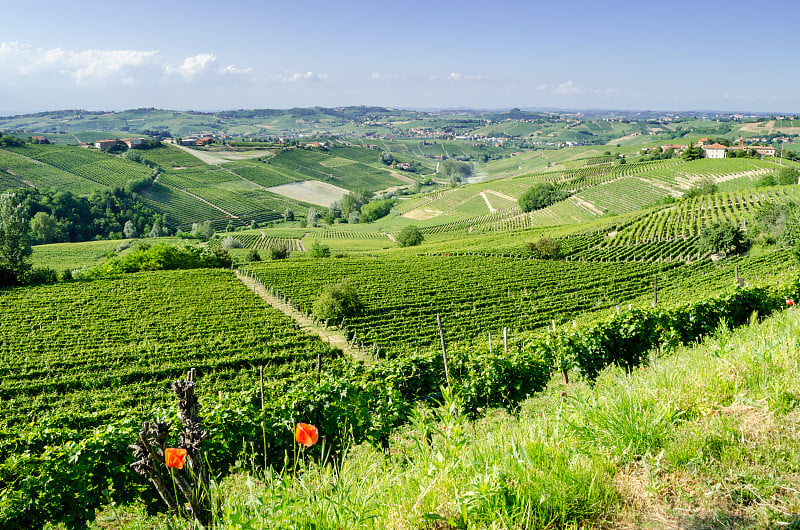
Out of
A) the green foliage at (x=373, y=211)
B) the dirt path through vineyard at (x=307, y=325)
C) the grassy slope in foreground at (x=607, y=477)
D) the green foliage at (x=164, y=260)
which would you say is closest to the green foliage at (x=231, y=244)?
the green foliage at (x=164, y=260)

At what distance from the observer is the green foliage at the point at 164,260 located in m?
49.9

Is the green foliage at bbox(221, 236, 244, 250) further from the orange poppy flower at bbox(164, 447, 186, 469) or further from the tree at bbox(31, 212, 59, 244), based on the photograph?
the orange poppy flower at bbox(164, 447, 186, 469)

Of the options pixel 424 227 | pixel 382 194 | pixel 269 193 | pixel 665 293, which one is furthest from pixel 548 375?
pixel 382 194

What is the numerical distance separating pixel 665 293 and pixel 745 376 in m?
34.0

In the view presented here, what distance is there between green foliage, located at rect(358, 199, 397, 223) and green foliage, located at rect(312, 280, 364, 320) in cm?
10312

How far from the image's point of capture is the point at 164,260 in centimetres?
5141

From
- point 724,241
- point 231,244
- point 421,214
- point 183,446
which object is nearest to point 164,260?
point 231,244

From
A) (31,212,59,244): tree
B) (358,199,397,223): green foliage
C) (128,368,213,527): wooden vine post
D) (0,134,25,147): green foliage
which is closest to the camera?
(128,368,213,527): wooden vine post

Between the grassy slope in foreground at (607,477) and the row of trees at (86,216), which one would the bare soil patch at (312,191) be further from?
the grassy slope in foreground at (607,477)

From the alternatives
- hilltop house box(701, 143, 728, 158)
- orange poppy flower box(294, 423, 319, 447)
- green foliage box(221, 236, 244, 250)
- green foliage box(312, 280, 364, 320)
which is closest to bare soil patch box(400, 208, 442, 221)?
green foliage box(221, 236, 244, 250)

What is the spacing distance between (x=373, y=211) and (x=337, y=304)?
355ft

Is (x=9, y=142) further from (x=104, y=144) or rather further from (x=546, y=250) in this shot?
(x=546, y=250)

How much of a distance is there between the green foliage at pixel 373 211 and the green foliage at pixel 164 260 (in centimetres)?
8057

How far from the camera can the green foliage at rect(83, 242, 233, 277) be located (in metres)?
49.9
